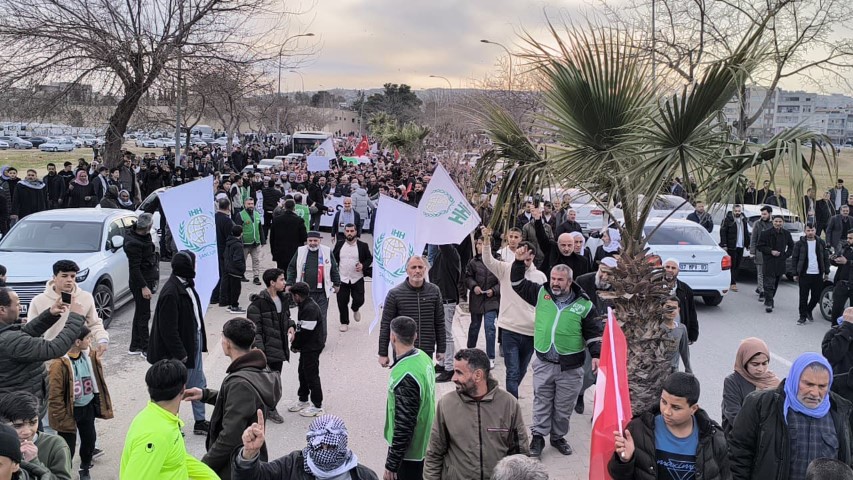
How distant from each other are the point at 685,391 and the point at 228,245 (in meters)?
9.24

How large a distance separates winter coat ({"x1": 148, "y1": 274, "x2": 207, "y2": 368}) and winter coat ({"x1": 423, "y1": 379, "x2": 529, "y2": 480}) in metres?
3.18

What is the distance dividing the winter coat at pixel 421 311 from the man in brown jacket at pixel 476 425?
2.62 meters

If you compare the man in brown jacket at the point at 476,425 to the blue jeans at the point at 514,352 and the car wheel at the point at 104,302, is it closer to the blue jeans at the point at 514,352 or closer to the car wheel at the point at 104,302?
the blue jeans at the point at 514,352

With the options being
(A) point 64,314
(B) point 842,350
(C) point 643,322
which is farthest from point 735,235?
(A) point 64,314

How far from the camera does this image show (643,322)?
568 cm

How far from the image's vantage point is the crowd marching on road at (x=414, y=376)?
159 inches

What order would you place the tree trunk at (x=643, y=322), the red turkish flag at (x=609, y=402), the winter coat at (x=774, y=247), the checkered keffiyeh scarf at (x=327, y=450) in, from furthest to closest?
the winter coat at (x=774, y=247) → the tree trunk at (x=643, y=322) → the red turkish flag at (x=609, y=402) → the checkered keffiyeh scarf at (x=327, y=450)

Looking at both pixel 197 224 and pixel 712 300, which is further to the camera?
pixel 712 300

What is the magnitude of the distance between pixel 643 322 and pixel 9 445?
4305 millimetres

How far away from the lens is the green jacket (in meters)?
3.69

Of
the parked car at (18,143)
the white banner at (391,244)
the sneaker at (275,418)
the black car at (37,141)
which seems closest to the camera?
the sneaker at (275,418)

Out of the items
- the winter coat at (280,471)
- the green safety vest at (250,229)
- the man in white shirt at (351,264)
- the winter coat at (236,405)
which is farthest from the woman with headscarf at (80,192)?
the winter coat at (280,471)

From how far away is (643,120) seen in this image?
→ 5.57 meters

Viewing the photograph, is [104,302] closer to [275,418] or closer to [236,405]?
[275,418]
